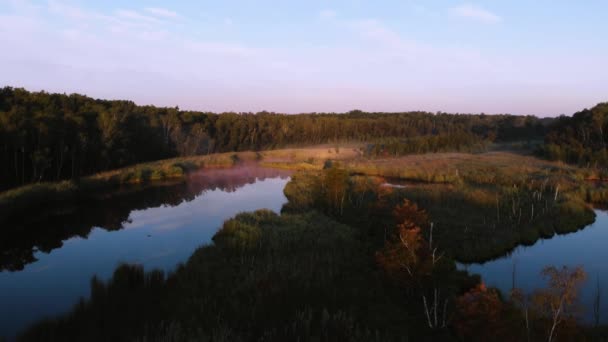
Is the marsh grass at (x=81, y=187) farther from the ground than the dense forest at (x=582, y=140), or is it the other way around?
the dense forest at (x=582, y=140)

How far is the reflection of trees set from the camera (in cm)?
2289

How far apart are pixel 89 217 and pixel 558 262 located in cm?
3074

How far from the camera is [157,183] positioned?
48.7 metres

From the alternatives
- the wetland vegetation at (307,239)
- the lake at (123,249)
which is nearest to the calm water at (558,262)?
the lake at (123,249)

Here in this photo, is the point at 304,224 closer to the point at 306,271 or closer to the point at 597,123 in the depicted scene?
the point at 306,271

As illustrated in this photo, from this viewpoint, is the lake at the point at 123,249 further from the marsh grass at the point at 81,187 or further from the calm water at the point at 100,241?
the marsh grass at the point at 81,187

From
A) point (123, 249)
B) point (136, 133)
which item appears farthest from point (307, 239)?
point (136, 133)

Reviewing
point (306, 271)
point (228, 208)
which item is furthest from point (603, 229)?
point (228, 208)

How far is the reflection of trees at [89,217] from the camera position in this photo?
2289cm

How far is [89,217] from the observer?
101 ft

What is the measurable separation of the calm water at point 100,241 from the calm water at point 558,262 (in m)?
15.2

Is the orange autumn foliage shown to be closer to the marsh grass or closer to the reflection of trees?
the reflection of trees

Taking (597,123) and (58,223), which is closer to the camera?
(58,223)

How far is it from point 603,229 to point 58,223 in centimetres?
3724
